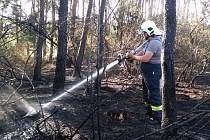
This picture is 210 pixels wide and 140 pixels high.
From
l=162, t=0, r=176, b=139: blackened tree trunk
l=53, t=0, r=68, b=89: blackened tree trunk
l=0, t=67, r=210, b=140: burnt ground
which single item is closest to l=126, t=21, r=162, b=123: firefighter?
l=0, t=67, r=210, b=140: burnt ground

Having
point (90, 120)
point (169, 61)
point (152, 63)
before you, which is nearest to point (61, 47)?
point (90, 120)

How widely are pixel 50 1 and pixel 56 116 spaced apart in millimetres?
17403

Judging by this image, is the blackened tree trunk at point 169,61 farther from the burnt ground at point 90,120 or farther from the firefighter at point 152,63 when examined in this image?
the firefighter at point 152,63

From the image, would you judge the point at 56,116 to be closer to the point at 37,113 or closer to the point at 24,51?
the point at 37,113

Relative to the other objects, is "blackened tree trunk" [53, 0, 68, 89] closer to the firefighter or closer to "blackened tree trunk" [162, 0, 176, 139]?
the firefighter

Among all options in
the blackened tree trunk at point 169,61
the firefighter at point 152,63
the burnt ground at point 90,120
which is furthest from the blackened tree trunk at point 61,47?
the blackened tree trunk at point 169,61

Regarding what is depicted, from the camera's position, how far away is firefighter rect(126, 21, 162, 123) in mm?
6500

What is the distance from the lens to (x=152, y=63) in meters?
6.64

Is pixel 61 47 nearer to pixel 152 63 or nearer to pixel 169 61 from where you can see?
pixel 152 63

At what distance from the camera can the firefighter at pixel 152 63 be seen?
21.3 feet

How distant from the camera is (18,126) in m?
5.83

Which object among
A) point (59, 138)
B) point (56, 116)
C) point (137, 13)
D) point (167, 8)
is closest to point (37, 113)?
point (56, 116)

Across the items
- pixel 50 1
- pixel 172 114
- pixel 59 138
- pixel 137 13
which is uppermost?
pixel 50 1

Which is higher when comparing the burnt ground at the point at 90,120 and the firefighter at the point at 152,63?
the firefighter at the point at 152,63
